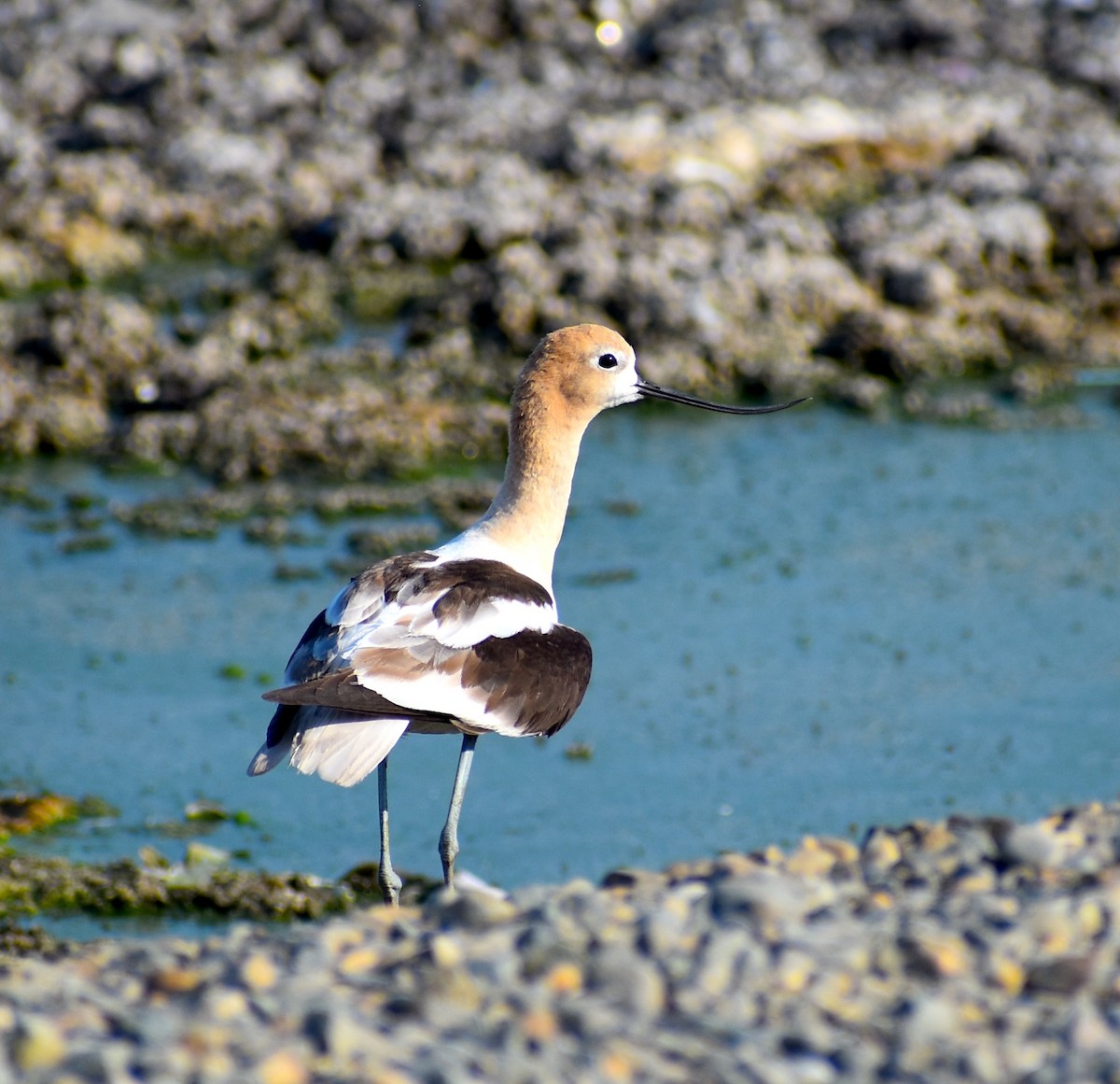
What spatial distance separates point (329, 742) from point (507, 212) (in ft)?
24.0

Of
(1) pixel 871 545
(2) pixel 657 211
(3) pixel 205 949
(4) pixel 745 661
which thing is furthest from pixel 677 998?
(2) pixel 657 211

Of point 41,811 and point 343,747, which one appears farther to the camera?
point 41,811

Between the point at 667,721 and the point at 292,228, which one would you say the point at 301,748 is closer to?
the point at 667,721

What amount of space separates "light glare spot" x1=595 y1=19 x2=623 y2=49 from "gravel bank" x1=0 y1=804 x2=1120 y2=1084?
39.8 feet

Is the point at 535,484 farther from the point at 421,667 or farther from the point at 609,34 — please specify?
the point at 609,34

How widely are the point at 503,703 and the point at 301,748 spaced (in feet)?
1.65

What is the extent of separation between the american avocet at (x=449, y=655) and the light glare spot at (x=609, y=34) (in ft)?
34.0

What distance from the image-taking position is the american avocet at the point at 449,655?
4176 mm

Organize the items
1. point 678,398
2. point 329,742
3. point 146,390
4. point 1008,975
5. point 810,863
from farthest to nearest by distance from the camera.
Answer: point 146,390 < point 678,398 < point 329,742 < point 810,863 < point 1008,975

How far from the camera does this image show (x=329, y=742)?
4.17 meters

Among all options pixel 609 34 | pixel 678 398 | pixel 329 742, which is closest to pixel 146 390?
pixel 678 398

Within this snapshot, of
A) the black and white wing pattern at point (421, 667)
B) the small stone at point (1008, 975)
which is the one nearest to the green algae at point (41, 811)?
the black and white wing pattern at point (421, 667)

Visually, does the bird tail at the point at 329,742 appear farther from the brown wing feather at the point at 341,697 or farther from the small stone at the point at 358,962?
the small stone at the point at 358,962

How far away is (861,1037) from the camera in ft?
9.61
